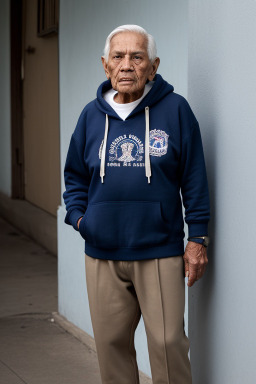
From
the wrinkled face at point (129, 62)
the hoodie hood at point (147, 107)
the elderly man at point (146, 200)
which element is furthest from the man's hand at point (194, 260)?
the wrinkled face at point (129, 62)

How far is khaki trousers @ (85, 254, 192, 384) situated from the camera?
3.03 metres

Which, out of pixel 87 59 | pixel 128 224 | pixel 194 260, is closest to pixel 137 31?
pixel 128 224

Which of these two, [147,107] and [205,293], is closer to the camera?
[147,107]

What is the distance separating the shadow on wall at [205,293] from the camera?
3170mm

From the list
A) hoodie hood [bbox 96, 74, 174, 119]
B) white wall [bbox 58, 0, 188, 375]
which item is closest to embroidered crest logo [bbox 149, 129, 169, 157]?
hoodie hood [bbox 96, 74, 174, 119]

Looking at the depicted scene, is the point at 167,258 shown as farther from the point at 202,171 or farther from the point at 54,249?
the point at 54,249

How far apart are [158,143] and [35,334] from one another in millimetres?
2687

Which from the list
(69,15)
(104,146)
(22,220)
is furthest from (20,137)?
(104,146)

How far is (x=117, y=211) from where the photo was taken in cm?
303

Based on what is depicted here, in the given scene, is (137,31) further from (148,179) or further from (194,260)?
(194,260)

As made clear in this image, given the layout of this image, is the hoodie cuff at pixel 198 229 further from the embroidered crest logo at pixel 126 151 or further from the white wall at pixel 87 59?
the white wall at pixel 87 59

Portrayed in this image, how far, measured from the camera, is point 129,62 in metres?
2.97

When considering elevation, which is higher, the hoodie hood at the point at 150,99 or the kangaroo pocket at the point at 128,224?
the hoodie hood at the point at 150,99

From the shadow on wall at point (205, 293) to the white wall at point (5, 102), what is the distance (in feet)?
21.8
